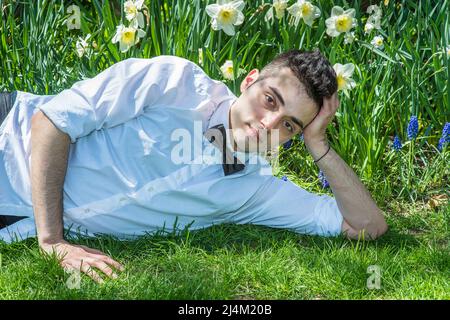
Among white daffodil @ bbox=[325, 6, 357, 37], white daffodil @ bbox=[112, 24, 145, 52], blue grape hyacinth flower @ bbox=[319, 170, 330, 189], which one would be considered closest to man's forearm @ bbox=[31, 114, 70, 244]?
white daffodil @ bbox=[112, 24, 145, 52]

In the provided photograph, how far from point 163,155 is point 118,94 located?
0.28 meters

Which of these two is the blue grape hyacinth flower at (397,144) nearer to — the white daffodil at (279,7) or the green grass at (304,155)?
the green grass at (304,155)

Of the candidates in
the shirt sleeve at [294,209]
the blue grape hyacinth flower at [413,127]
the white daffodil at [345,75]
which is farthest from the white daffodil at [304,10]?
the shirt sleeve at [294,209]

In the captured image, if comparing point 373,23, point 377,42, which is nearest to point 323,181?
point 377,42

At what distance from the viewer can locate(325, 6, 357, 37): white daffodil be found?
3408 mm

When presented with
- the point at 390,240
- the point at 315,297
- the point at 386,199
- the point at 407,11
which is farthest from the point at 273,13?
the point at 315,297

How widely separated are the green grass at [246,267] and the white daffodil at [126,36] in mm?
929

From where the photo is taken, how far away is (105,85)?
2.62 m

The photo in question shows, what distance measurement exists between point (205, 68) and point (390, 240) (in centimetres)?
111

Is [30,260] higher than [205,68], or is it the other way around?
[205,68]

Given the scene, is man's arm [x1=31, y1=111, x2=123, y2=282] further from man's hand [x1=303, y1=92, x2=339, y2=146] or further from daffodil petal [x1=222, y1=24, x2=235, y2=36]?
daffodil petal [x1=222, y1=24, x2=235, y2=36]

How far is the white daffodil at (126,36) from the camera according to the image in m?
3.35

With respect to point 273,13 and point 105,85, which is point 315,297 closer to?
point 105,85

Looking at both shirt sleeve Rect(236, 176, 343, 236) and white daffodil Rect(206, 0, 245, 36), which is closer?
shirt sleeve Rect(236, 176, 343, 236)
